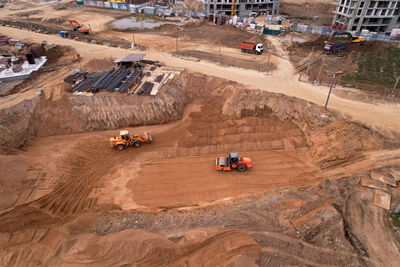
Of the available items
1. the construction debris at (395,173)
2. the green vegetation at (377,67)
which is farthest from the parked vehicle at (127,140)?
the green vegetation at (377,67)

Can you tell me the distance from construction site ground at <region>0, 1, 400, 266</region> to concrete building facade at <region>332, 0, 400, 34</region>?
2962cm

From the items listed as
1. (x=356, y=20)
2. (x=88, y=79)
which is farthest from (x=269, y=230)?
(x=356, y=20)

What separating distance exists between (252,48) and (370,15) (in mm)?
32725

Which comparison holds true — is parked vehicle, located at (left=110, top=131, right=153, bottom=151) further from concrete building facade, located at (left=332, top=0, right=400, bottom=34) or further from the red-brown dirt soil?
concrete building facade, located at (left=332, top=0, right=400, bottom=34)

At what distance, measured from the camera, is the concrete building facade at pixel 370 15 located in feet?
158

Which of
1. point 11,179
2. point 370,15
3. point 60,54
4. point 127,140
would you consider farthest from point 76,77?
point 370,15

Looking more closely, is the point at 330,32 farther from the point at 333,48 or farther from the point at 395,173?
the point at 395,173

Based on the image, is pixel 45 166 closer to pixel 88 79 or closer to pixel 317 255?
pixel 88 79

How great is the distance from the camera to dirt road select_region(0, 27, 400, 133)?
23.4 metres

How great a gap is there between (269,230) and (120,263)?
8.92 meters

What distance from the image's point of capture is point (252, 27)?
49.0 metres

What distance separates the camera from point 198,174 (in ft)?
65.9

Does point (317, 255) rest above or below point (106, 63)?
below

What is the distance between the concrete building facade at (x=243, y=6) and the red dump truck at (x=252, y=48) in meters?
27.5
